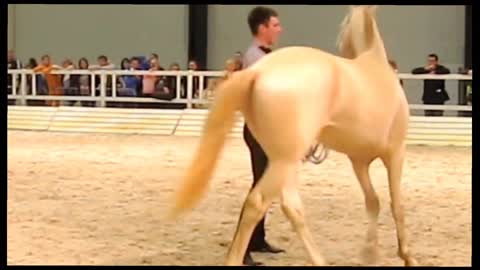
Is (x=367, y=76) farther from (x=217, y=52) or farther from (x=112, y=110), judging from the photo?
(x=217, y=52)

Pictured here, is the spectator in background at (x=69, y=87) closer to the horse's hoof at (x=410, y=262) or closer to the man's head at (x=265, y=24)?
the man's head at (x=265, y=24)

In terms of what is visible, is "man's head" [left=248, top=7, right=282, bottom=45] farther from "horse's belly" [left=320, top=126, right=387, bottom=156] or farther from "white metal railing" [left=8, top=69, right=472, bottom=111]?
"white metal railing" [left=8, top=69, right=472, bottom=111]

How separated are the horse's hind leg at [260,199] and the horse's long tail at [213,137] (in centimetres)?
26

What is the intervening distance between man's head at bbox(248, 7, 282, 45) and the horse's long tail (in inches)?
37.6

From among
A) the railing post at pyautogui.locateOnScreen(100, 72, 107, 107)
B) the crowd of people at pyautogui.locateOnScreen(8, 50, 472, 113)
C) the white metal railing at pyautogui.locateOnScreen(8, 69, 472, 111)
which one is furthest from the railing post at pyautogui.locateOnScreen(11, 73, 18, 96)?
the railing post at pyautogui.locateOnScreen(100, 72, 107, 107)

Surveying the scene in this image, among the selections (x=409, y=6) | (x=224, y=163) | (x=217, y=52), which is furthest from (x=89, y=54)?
(x=224, y=163)

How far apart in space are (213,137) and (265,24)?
1109mm

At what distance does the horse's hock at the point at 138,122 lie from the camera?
12242 mm

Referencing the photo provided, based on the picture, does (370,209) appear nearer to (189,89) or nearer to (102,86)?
(189,89)

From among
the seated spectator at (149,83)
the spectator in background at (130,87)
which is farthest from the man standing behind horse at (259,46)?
the spectator in background at (130,87)

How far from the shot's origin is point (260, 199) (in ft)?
13.2

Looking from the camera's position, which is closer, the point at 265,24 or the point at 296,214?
the point at 296,214

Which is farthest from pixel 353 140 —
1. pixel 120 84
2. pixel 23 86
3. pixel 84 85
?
pixel 23 86

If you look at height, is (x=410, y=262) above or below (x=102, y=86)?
below
